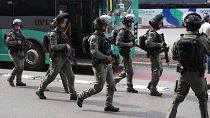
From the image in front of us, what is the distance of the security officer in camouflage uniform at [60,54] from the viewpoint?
8383 mm

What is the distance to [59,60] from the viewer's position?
858cm

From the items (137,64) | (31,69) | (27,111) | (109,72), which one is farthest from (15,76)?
(137,64)

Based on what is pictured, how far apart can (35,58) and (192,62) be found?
765cm

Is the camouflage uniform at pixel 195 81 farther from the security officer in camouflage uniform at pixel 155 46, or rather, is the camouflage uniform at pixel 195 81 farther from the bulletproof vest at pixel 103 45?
the security officer in camouflage uniform at pixel 155 46

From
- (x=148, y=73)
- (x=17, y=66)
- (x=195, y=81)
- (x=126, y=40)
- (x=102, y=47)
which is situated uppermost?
(x=102, y=47)

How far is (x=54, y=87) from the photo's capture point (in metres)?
10.2

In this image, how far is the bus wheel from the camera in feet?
42.4

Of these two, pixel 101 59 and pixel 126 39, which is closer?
pixel 101 59

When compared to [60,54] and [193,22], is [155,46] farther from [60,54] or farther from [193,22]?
[193,22]

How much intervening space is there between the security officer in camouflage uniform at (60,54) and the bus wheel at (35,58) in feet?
13.8

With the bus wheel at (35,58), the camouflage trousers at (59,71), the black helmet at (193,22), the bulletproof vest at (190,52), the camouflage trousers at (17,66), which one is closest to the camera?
the bulletproof vest at (190,52)

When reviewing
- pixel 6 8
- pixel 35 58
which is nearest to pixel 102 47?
pixel 35 58

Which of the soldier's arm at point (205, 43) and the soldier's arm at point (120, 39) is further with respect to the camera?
the soldier's arm at point (120, 39)

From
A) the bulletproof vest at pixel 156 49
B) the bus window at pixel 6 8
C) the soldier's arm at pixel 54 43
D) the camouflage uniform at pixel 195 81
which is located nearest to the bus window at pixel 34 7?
the bus window at pixel 6 8
